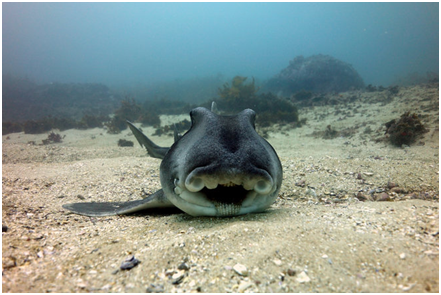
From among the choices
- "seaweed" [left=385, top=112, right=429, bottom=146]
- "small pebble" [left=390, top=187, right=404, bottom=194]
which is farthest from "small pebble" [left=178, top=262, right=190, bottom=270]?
"seaweed" [left=385, top=112, right=429, bottom=146]

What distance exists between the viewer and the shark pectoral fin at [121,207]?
2.84 metres

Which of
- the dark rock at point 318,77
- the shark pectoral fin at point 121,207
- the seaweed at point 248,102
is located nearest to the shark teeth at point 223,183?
the shark pectoral fin at point 121,207

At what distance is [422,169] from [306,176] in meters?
2.14

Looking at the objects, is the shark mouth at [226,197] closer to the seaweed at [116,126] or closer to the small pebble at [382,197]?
the small pebble at [382,197]

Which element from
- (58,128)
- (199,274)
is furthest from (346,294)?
(58,128)

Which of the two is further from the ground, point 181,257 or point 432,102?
point 432,102

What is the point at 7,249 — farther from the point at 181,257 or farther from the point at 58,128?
the point at 58,128

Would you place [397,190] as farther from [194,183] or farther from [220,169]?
[194,183]

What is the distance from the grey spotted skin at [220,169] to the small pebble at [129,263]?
0.68 m

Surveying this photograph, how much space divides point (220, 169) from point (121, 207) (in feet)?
6.70

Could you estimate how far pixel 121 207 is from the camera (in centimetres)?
316

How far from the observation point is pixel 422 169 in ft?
13.8

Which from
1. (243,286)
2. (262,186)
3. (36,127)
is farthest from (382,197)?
(36,127)

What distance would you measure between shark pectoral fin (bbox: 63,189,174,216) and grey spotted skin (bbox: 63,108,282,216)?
499 mm
